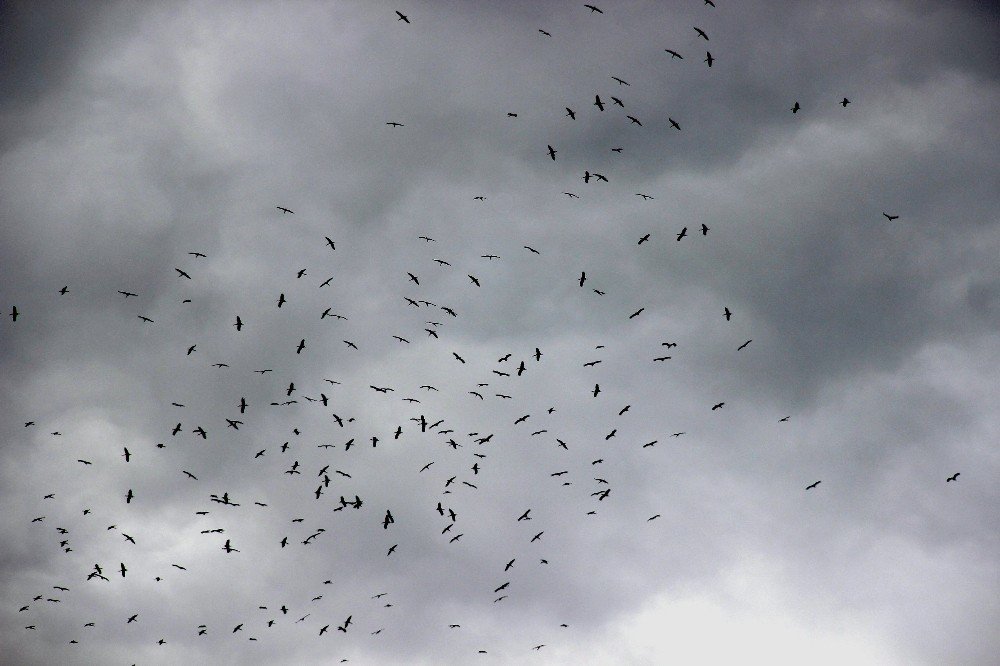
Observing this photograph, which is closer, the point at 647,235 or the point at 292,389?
the point at 647,235

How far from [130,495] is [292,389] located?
2348cm

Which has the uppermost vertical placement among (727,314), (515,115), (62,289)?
(62,289)

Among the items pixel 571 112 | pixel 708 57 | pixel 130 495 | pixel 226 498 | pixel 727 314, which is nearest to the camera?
pixel 708 57

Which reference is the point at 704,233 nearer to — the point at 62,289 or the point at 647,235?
the point at 647,235

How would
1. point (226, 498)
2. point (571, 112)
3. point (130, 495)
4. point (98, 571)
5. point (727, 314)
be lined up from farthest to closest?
point (98, 571), point (130, 495), point (226, 498), point (727, 314), point (571, 112)

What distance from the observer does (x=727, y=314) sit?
69688 mm

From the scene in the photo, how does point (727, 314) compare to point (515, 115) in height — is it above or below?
below

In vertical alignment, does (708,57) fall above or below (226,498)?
above

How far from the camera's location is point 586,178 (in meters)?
68.6

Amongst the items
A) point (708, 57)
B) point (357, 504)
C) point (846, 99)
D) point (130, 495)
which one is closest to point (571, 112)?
point (708, 57)

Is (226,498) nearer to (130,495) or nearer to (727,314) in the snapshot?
(130,495)

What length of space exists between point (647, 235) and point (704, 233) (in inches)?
378

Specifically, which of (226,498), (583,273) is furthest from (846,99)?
(226,498)

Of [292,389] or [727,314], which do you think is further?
[292,389]
